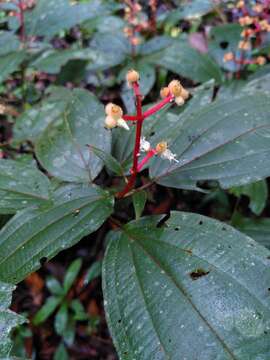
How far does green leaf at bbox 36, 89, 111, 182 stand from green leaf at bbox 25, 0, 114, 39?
0.87 m

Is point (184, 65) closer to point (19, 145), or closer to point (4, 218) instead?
point (19, 145)

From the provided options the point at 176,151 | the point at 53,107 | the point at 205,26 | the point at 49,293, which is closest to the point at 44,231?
the point at 176,151

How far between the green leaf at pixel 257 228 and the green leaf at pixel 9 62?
1171 millimetres

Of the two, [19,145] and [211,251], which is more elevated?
[211,251]

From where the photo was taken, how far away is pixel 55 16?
6.89 feet

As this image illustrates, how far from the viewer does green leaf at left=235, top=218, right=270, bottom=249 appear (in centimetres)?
142

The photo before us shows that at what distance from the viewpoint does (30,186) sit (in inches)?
44.3

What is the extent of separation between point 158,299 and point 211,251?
0.17 meters

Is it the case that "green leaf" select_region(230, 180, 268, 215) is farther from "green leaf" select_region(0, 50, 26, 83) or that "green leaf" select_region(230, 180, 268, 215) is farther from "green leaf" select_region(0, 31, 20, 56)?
"green leaf" select_region(0, 31, 20, 56)

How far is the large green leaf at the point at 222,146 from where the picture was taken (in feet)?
3.51

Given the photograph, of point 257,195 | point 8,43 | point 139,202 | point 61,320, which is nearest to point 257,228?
point 257,195

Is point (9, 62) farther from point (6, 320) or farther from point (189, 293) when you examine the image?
point (189, 293)

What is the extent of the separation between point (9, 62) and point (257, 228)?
1.29m

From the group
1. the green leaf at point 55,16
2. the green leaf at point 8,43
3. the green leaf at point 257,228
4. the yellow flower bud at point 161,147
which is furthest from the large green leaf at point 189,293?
the green leaf at point 55,16
